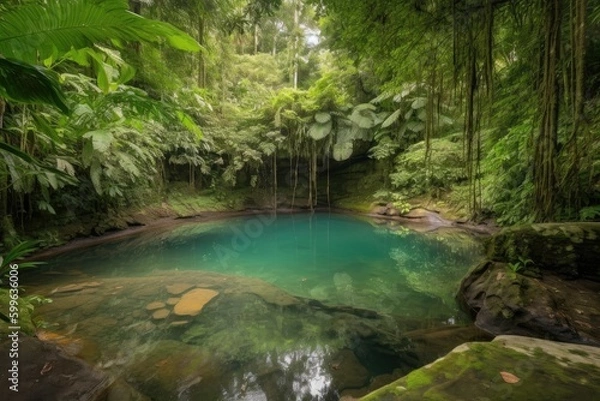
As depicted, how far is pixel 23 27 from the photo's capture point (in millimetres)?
1221

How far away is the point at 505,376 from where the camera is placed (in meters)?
1.49

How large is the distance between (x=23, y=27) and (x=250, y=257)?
5204mm

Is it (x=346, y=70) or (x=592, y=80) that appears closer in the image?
(x=592, y=80)

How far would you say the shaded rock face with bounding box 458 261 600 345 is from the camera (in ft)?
→ 8.12

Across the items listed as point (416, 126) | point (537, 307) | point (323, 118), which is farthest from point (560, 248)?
point (323, 118)

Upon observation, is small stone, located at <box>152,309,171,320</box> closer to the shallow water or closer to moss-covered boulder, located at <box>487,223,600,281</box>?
the shallow water

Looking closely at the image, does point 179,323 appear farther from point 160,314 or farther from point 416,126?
point 416,126

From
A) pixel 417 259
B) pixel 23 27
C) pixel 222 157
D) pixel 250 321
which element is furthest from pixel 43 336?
pixel 222 157

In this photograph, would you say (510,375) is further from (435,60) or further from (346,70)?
(346,70)

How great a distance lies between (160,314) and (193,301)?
42cm

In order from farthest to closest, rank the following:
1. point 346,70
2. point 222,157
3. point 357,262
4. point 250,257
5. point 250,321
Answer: point 222,157 < point 346,70 < point 250,257 < point 357,262 < point 250,321

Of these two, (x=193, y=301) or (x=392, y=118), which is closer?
(x=193, y=301)

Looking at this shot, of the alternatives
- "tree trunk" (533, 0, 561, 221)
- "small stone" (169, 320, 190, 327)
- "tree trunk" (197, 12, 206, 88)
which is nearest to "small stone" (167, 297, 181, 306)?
"small stone" (169, 320, 190, 327)

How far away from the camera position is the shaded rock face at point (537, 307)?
8.12 feet
